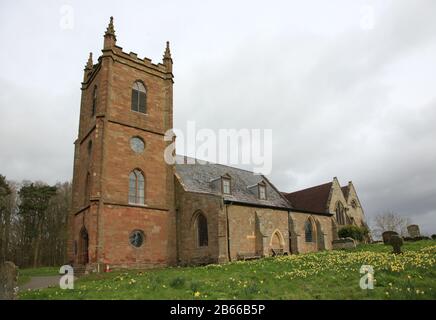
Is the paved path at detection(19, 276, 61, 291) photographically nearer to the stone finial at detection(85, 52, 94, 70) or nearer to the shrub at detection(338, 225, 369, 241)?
the stone finial at detection(85, 52, 94, 70)

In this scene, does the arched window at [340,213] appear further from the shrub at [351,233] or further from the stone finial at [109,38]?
the stone finial at [109,38]

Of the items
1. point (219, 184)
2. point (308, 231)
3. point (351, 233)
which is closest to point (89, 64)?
point (219, 184)

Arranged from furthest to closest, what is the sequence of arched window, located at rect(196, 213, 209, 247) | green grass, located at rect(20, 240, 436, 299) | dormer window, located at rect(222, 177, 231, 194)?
dormer window, located at rect(222, 177, 231, 194) → arched window, located at rect(196, 213, 209, 247) → green grass, located at rect(20, 240, 436, 299)

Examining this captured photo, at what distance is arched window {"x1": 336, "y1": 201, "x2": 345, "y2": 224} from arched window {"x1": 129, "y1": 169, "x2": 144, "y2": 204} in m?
23.3

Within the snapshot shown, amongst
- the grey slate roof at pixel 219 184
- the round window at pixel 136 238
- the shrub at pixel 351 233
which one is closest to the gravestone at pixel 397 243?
the grey slate roof at pixel 219 184

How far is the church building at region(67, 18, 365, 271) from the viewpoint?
24047 mm

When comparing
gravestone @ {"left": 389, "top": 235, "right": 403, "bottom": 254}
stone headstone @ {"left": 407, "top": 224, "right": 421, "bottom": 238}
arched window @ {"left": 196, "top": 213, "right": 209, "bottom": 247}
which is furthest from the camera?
stone headstone @ {"left": 407, "top": 224, "right": 421, "bottom": 238}

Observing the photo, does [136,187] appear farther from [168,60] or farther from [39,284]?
[168,60]

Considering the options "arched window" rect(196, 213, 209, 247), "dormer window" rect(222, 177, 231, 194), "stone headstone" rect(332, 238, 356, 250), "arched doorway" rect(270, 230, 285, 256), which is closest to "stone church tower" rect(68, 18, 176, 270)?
"arched window" rect(196, 213, 209, 247)

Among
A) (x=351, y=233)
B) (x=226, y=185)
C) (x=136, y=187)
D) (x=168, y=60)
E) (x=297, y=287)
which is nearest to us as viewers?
(x=297, y=287)

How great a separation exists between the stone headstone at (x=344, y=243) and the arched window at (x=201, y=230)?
14.5 m

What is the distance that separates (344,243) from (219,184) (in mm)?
13733

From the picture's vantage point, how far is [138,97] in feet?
92.9
